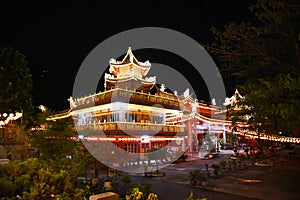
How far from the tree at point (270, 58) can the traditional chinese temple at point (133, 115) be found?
19.5 meters

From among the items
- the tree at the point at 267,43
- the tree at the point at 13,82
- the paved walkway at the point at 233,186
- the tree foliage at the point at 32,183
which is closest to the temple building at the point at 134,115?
the paved walkway at the point at 233,186

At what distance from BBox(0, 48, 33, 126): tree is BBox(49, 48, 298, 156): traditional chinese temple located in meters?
12.3

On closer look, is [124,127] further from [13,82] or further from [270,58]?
[270,58]

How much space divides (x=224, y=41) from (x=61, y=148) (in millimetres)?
11866

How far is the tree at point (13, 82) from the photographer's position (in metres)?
12.6

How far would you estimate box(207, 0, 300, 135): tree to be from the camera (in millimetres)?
4924

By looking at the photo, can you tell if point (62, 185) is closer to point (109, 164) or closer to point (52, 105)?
point (109, 164)

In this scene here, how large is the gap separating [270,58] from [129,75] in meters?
27.2

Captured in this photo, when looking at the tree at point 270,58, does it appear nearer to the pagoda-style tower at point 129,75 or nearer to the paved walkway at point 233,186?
the paved walkway at point 233,186

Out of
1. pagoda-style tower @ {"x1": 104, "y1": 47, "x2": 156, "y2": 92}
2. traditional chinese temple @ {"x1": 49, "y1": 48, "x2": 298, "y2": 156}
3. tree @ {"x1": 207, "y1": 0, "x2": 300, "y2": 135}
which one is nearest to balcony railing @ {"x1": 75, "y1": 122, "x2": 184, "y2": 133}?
traditional chinese temple @ {"x1": 49, "y1": 48, "x2": 298, "y2": 156}

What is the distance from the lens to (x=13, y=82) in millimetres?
12641

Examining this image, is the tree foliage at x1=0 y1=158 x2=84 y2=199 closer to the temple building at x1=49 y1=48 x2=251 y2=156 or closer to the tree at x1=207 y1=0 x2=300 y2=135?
the tree at x1=207 y1=0 x2=300 y2=135

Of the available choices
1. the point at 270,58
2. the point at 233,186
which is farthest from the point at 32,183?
the point at 233,186

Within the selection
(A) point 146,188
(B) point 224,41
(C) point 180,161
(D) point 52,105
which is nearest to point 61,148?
(A) point 146,188
